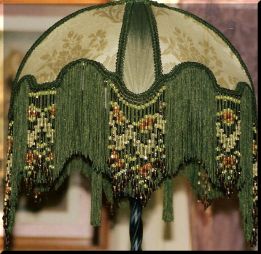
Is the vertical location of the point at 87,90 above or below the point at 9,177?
above

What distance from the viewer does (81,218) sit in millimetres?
2053

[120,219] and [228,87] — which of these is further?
[120,219]

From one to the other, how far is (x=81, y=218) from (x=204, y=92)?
840 mm

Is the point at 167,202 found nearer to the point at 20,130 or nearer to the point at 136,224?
the point at 136,224

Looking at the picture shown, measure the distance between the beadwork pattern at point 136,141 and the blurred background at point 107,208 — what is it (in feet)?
2.24

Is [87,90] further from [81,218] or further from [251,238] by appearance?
[81,218]

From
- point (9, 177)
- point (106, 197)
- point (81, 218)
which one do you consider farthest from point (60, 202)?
point (9, 177)

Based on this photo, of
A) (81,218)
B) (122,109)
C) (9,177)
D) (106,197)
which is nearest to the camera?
(122,109)

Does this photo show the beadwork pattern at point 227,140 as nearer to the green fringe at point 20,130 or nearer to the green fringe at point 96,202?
the green fringe at point 96,202

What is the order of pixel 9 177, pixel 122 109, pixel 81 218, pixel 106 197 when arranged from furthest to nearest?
pixel 81 218
pixel 106 197
pixel 9 177
pixel 122 109

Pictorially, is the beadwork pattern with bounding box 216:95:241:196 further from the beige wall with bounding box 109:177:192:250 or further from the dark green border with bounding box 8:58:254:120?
the beige wall with bounding box 109:177:192:250

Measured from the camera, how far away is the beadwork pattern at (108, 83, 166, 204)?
4.43 feet

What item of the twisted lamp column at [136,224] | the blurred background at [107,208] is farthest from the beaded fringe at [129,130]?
the blurred background at [107,208]

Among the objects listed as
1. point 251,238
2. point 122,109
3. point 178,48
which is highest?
point 178,48
